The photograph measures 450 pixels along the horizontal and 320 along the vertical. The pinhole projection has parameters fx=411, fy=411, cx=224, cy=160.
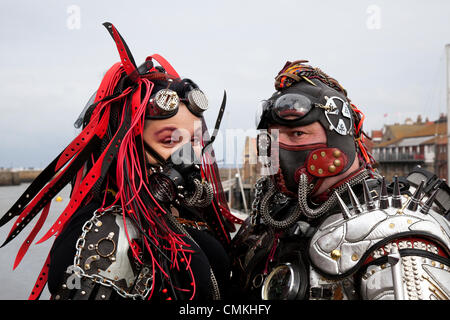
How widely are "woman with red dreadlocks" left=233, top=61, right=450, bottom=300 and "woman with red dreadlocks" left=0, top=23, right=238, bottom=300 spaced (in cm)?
48

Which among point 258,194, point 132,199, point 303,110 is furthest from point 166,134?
point 303,110

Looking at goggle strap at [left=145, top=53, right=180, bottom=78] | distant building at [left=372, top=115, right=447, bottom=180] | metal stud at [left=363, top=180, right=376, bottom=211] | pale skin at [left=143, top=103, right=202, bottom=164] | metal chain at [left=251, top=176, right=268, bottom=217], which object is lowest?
distant building at [left=372, top=115, right=447, bottom=180]

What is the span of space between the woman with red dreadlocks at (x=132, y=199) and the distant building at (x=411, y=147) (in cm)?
4016

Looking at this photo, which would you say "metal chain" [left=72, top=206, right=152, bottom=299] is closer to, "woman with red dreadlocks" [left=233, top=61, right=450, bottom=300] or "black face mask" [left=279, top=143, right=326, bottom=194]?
"woman with red dreadlocks" [left=233, top=61, right=450, bottom=300]

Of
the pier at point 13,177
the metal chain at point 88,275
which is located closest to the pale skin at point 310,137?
the metal chain at point 88,275

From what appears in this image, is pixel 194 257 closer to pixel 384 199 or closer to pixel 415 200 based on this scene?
pixel 384 199

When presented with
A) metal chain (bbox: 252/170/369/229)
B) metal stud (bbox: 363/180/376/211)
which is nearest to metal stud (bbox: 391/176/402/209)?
metal stud (bbox: 363/180/376/211)

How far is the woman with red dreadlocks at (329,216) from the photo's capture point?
7.32ft

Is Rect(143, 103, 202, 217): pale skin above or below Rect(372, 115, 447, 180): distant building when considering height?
above

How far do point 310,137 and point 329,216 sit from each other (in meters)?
0.54

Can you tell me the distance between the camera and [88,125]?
9.55ft

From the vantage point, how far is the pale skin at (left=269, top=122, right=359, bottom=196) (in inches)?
110
